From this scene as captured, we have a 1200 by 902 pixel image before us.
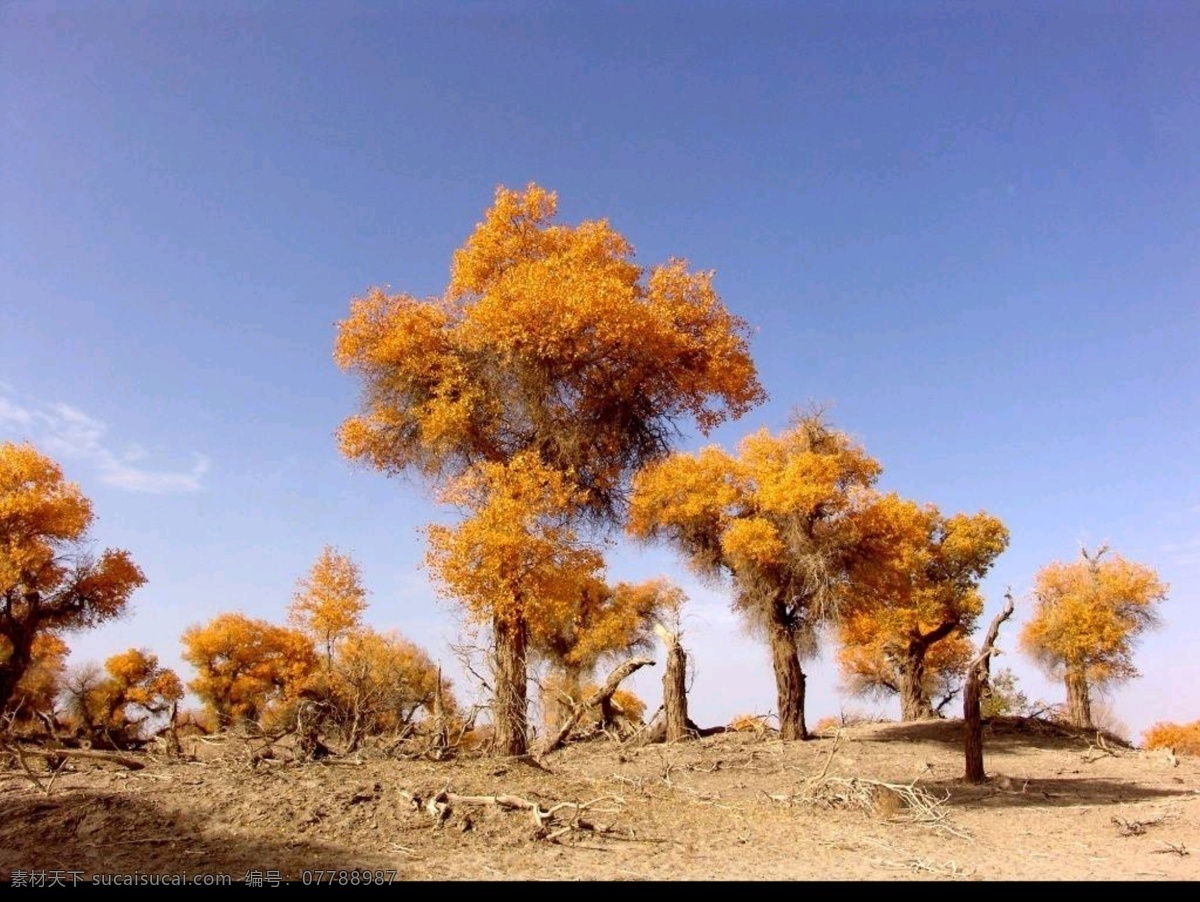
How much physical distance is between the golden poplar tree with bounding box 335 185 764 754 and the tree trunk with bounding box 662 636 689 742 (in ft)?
23.6

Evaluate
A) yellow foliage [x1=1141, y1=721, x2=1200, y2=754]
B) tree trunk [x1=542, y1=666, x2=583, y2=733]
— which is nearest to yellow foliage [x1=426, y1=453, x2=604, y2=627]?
tree trunk [x1=542, y1=666, x2=583, y2=733]

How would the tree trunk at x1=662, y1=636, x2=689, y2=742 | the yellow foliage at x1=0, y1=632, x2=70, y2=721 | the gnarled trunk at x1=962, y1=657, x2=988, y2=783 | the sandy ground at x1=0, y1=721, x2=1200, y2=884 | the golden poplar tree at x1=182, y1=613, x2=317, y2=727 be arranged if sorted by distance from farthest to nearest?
the golden poplar tree at x1=182, y1=613, x2=317, y2=727
the yellow foliage at x1=0, y1=632, x2=70, y2=721
the tree trunk at x1=662, y1=636, x2=689, y2=742
the gnarled trunk at x1=962, y1=657, x2=988, y2=783
the sandy ground at x1=0, y1=721, x2=1200, y2=884

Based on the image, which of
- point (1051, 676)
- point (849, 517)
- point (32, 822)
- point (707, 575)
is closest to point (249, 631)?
point (707, 575)

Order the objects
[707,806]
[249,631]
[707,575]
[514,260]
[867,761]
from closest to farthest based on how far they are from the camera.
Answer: [707,806] → [514,260] → [867,761] → [707,575] → [249,631]

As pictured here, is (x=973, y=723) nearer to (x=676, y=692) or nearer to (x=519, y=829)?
(x=676, y=692)

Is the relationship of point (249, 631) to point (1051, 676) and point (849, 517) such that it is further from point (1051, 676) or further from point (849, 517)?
A: point (1051, 676)

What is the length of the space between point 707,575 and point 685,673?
3847 mm

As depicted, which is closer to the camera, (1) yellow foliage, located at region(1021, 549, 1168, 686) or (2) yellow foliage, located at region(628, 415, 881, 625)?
(2) yellow foliage, located at region(628, 415, 881, 625)

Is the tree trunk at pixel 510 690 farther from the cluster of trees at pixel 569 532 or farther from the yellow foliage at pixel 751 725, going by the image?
the yellow foliage at pixel 751 725

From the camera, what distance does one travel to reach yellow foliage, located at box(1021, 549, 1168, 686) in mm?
31031

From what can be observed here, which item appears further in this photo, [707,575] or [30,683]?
[30,683]

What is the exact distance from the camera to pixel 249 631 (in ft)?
133

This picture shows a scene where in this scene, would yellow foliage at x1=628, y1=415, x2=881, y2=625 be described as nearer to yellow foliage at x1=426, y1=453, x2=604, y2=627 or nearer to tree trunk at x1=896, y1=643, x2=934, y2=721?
yellow foliage at x1=426, y1=453, x2=604, y2=627

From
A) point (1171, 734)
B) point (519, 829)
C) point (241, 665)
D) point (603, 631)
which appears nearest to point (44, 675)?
point (241, 665)
